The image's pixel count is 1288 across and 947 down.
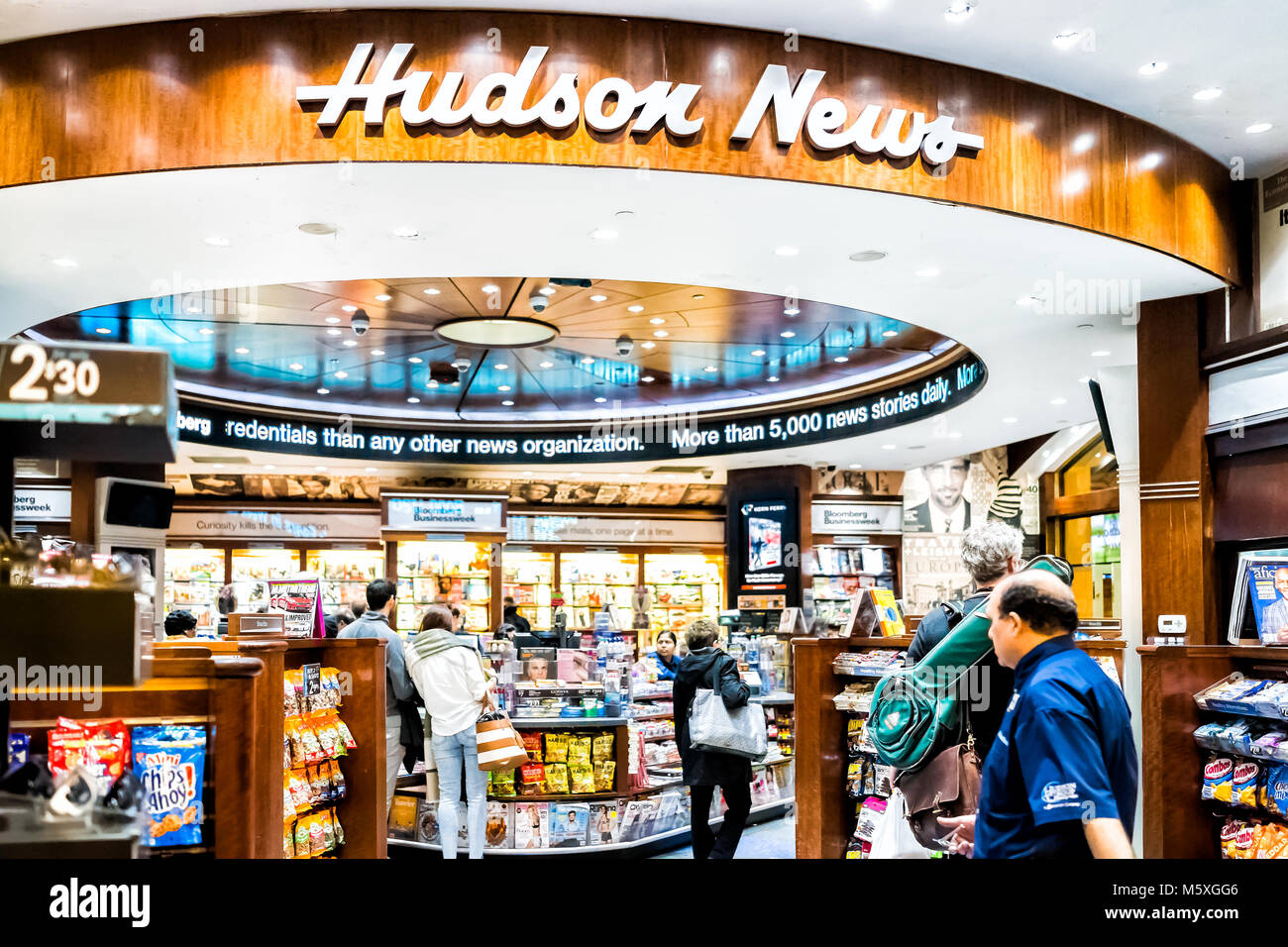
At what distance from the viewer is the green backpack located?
3.00 m

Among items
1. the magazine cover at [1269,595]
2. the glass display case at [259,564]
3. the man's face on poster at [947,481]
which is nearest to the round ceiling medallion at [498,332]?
the magazine cover at [1269,595]

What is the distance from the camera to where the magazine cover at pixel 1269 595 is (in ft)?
15.8

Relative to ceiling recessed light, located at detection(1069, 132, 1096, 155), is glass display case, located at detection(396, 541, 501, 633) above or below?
below

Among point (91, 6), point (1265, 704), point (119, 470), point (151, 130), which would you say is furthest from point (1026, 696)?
point (119, 470)

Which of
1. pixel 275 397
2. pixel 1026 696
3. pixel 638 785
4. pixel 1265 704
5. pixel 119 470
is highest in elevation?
pixel 275 397

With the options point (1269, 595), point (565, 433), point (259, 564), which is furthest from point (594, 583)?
point (1269, 595)

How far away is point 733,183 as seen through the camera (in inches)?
169

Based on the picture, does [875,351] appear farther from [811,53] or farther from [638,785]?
[811,53]

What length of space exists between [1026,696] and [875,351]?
7.42 meters

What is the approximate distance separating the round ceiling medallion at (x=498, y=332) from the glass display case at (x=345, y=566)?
533 cm

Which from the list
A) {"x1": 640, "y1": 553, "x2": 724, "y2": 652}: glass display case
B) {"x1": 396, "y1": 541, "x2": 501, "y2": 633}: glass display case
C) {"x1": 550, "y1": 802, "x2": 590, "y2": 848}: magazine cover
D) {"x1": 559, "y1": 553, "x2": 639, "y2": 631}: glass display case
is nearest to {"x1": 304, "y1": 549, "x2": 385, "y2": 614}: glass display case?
{"x1": 396, "y1": 541, "x2": 501, "y2": 633}: glass display case

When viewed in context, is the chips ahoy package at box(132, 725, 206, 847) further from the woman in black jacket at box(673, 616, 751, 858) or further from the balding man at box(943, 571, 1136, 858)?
the woman in black jacket at box(673, 616, 751, 858)

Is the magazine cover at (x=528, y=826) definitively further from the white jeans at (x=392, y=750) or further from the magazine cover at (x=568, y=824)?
the white jeans at (x=392, y=750)

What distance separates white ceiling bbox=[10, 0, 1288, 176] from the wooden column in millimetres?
1469
